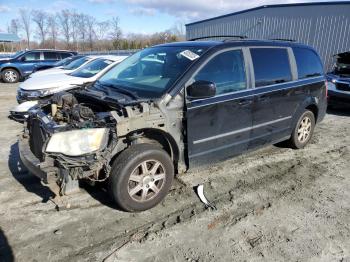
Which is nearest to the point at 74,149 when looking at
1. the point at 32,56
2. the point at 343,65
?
the point at 343,65

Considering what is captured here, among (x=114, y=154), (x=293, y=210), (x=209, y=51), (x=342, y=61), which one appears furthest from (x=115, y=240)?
(x=342, y=61)

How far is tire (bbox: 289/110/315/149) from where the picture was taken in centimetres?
581

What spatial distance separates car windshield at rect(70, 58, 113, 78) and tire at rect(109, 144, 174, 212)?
5.49 meters

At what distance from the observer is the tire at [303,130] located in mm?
5813

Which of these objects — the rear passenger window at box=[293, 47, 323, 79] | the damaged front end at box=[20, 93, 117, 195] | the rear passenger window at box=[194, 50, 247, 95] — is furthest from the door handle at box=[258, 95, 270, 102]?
the damaged front end at box=[20, 93, 117, 195]

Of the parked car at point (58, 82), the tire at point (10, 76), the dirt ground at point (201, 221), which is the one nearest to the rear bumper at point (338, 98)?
the dirt ground at point (201, 221)

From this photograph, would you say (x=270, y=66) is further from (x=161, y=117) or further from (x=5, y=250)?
(x=5, y=250)

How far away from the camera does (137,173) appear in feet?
12.1

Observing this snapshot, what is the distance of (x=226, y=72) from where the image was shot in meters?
4.33

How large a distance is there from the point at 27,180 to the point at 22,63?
14.4 metres

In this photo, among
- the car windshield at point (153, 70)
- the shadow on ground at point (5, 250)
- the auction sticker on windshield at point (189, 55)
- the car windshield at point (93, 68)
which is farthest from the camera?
the car windshield at point (93, 68)

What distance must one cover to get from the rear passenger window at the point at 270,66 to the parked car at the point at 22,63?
14.7m

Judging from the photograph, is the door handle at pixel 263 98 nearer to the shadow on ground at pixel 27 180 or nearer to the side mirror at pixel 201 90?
the side mirror at pixel 201 90

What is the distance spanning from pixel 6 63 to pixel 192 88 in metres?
16.1
